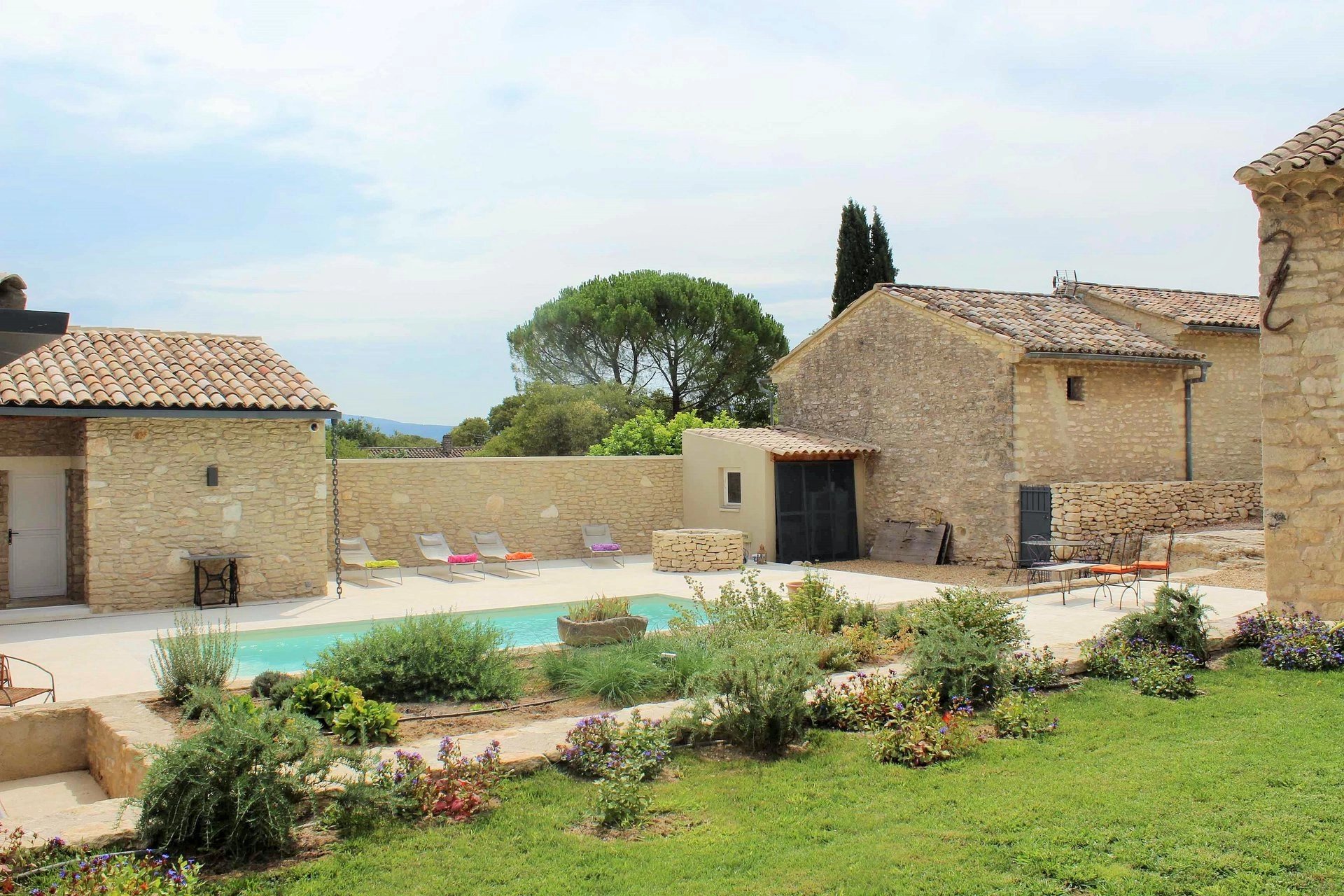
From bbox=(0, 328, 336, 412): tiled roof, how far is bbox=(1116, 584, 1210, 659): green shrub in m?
10.8

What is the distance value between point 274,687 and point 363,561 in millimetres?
9730

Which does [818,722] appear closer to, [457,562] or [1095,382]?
[457,562]

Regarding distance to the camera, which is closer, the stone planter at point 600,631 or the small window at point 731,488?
the stone planter at point 600,631

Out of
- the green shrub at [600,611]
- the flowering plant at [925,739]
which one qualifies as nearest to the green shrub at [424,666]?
the green shrub at [600,611]

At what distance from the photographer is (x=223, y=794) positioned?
4336 mm

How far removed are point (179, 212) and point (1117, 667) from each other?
13190 mm

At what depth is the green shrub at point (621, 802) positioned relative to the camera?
15.6ft

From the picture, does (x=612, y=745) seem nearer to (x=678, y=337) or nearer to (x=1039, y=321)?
(x=1039, y=321)

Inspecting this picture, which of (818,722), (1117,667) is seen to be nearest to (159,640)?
(818,722)

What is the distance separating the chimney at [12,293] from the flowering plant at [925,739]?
502cm

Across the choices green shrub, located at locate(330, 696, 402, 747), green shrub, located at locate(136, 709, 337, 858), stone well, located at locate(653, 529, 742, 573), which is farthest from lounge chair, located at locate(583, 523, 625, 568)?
green shrub, located at locate(136, 709, 337, 858)

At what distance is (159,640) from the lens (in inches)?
301

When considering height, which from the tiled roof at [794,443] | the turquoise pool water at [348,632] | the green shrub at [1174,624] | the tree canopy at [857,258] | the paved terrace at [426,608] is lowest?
the turquoise pool water at [348,632]

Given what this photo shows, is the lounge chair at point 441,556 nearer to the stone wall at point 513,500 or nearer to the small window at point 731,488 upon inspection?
the stone wall at point 513,500
